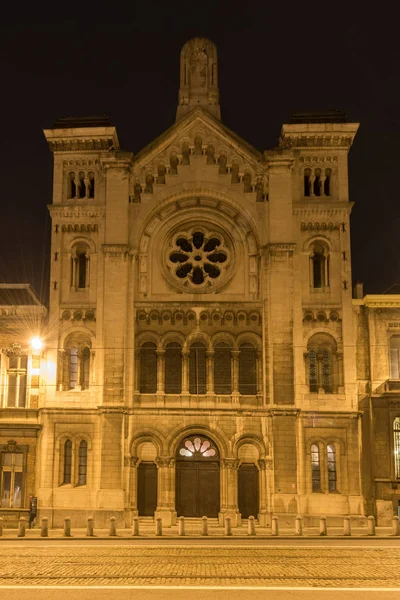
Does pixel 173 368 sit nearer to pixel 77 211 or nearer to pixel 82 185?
pixel 77 211

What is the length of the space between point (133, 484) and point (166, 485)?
168cm

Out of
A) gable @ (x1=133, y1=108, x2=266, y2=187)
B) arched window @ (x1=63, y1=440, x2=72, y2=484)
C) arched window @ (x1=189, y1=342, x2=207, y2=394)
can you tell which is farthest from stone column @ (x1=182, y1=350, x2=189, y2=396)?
gable @ (x1=133, y1=108, x2=266, y2=187)

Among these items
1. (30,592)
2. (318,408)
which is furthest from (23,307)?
(30,592)

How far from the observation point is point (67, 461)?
4266cm

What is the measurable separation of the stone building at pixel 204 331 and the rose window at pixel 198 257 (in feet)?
0.35

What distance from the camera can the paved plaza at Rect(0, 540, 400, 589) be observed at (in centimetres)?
2181

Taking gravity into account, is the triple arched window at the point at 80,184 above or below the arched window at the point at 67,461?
above

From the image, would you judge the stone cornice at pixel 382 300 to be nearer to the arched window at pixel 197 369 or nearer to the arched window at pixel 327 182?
the arched window at pixel 327 182

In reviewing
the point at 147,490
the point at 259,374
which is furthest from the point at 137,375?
the point at 259,374

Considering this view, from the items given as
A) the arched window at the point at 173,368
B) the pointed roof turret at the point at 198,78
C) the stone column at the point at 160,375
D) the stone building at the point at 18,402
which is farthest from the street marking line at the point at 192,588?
the pointed roof turret at the point at 198,78

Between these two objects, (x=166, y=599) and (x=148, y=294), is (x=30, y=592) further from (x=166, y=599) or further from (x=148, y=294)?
(x=148, y=294)

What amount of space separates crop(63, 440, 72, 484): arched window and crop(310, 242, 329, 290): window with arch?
15.2 metres

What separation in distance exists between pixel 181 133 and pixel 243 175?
162 inches

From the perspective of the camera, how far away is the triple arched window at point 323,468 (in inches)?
1650
